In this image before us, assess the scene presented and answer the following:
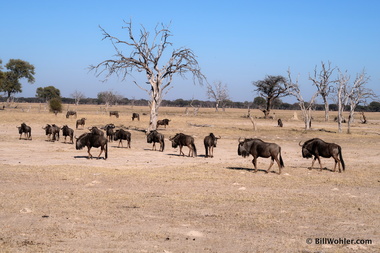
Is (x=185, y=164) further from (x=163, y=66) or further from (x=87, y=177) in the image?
(x=163, y=66)

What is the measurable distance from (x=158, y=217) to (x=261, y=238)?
7.79 ft

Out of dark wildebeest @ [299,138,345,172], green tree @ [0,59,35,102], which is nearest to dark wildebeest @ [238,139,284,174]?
dark wildebeest @ [299,138,345,172]

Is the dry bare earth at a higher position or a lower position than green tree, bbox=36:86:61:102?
lower

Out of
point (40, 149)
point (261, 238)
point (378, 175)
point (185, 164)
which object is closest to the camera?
point (261, 238)

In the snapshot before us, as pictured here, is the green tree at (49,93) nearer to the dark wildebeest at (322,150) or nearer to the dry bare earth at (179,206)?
the dry bare earth at (179,206)

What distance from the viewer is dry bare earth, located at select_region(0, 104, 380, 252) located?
7617 mm

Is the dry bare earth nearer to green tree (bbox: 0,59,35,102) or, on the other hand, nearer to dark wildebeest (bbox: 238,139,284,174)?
dark wildebeest (bbox: 238,139,284,174)

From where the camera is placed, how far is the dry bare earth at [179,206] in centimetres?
762

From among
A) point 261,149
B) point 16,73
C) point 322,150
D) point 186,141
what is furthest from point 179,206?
point 16,73

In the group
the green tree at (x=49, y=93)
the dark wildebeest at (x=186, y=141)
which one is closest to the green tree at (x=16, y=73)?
the green tree at (x=49, y=93)

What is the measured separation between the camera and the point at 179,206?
10.5 meters

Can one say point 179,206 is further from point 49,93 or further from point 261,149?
point 49,93

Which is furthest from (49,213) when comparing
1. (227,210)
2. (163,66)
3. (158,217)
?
(163,66)

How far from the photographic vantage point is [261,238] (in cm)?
794
